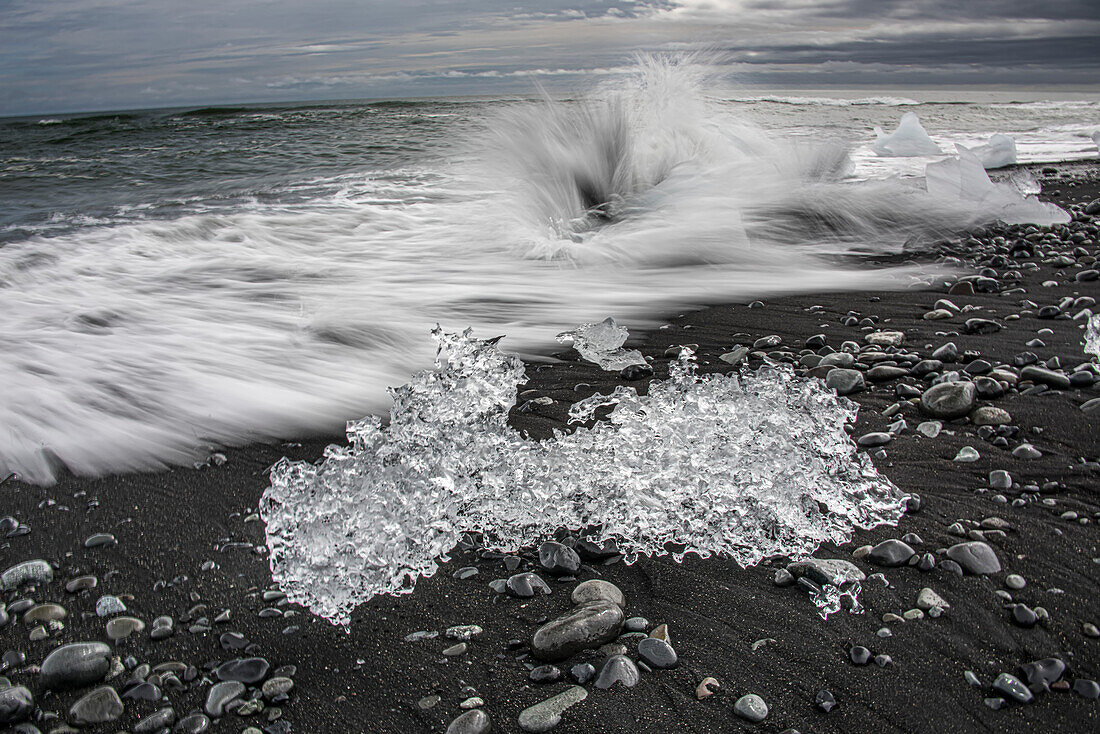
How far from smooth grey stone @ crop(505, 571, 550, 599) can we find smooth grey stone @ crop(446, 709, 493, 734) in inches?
13.1

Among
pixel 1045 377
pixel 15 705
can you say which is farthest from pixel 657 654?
pixel 1045 377

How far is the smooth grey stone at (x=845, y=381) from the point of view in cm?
236

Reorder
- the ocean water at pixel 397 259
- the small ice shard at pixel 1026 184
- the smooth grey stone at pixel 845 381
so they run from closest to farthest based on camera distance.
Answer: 1. the smooth grey stone at pixel 845 381
2. the ocean water at pixel 397 259
3. the small ice shard at pixel 1026 184

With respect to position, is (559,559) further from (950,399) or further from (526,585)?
(950,399)

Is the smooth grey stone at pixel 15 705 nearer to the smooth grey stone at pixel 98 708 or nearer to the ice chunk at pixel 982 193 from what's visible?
the smooth grey stone at pixel 98 708

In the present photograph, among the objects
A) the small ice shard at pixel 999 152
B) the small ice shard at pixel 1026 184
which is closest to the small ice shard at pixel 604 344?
the small ice shard at pixel 1026 184

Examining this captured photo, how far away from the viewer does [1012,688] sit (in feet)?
3.90

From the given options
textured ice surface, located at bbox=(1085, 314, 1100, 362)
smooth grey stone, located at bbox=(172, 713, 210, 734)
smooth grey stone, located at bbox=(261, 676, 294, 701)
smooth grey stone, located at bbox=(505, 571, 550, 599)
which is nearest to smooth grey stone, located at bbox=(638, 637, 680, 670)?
smooth grey stone, located at bbox=(505, 571, 550, 599)

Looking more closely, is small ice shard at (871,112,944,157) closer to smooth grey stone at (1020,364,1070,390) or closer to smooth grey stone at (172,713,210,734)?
smooth grey stone at (1020,364,1070,390)

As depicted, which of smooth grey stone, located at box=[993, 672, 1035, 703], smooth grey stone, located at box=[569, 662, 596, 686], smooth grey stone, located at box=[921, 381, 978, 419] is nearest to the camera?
smooth grey stone, located at box=[993, 672, 1035, 703]

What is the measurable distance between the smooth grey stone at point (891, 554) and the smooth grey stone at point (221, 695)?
4.53 ft

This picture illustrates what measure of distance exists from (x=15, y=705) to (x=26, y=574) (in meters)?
0.51

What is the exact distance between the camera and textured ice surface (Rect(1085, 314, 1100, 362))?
8.01ft

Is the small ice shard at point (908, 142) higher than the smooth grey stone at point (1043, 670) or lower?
higher
